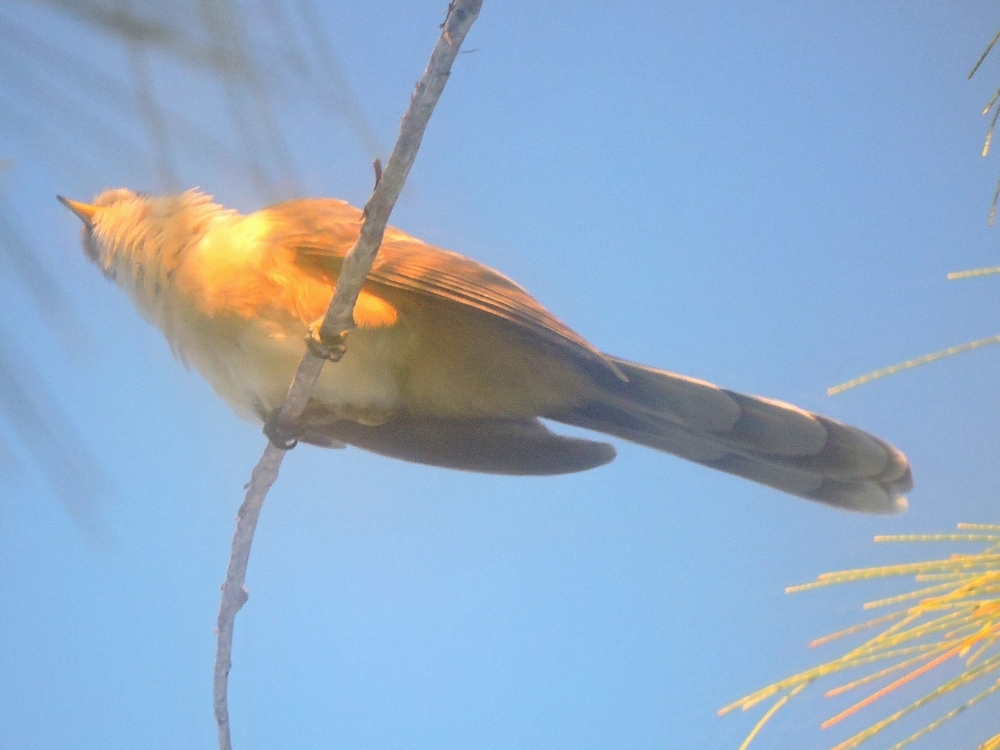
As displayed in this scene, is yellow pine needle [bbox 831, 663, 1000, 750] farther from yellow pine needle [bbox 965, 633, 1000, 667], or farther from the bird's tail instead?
the bird's tail

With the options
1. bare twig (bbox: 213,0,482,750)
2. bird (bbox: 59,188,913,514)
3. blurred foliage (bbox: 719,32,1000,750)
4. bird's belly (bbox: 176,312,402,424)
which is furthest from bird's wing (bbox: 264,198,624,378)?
blurred foliage (bbox: 719,32,1000,750)

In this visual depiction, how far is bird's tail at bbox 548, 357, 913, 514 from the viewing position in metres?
1.76

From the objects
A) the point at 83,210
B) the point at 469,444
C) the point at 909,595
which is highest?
the point at 83,210

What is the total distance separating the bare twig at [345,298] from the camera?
0.91 meters

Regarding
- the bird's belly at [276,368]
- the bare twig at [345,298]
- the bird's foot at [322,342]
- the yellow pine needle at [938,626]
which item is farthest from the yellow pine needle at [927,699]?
the bird's belly at [276,368]

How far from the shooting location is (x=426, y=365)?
1.75 meters

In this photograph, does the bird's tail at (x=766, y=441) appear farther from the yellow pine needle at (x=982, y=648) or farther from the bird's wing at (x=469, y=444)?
the yellow pine needle at (x=982, y=648)

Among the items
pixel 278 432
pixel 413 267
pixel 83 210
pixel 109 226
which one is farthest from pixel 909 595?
pixel 109 226

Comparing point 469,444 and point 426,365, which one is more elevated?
point 426,365

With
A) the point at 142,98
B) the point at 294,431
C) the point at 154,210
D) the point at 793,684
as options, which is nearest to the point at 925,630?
the point at 793,684

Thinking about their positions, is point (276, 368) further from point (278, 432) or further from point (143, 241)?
point (143, 241)

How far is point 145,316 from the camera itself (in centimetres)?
174

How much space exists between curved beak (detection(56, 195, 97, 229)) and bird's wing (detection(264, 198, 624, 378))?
318 millimetres

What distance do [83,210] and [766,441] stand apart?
1475 millimetres
